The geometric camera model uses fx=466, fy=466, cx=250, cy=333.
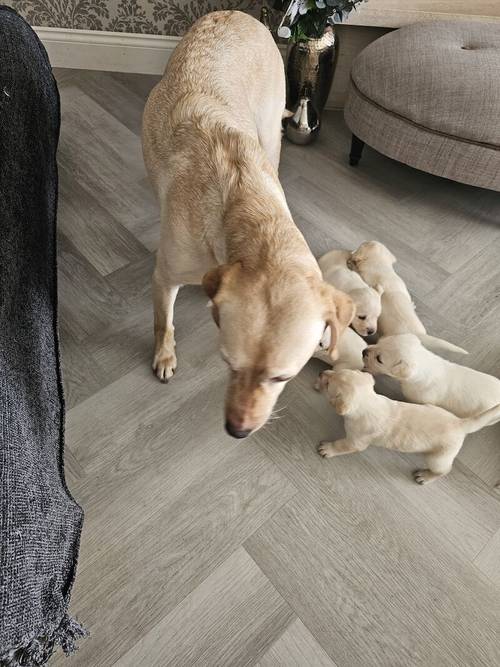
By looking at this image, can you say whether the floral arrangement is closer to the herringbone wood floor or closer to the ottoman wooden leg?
the ottoman wooden leg

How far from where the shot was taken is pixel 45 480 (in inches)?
40.0

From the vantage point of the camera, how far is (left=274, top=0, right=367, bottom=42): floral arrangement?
1964mm

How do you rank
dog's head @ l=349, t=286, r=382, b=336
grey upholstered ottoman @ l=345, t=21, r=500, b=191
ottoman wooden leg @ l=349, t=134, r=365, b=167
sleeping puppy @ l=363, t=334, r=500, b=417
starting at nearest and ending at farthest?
sleeping puppy @ l=363, t=334, r=500, b=417 → dog's head @ l=349, t=286, r=382, b=336 → grey upholstered ottoman @ l=345, t=21, r=500, b=191 → ottoman wooden leg @ l=349, t=134, r=365, b=167

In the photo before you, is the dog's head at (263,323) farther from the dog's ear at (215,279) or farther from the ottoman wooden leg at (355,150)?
the ottoman wooden leg at (355,150)

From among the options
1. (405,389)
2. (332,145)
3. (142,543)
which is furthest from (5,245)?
(332,145)

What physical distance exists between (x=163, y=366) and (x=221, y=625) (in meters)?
0.83

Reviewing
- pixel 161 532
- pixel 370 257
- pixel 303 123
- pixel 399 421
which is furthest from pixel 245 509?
pixel 303 123

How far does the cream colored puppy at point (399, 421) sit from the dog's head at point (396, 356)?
9 centimetres

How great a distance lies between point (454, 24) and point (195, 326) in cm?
191

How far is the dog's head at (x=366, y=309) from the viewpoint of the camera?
1603mm

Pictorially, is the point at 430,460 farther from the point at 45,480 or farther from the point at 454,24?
the point at 454,24

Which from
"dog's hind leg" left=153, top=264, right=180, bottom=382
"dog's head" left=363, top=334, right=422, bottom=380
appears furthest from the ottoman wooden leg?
"dog's hind leg" left=153, top=264, right=180, bottom=382

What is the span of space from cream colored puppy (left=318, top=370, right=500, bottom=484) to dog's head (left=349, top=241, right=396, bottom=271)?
0.58 m

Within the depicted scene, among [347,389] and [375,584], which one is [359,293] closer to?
[347,389]
